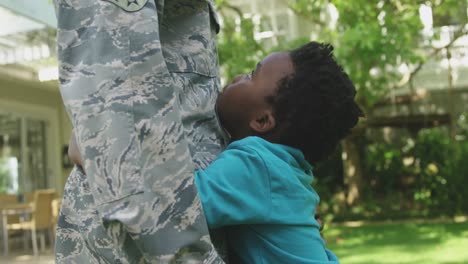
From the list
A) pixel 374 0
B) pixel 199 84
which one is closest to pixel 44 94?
pixel 374 0

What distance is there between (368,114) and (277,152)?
1373 cm

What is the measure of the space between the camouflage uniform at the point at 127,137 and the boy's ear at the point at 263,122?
271 mm

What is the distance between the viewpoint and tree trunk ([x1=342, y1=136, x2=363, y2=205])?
1438cm

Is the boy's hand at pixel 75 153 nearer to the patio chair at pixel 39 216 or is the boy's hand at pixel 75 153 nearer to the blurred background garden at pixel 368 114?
the blurred background garden at pixel 368 114

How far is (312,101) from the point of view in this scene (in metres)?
1.09

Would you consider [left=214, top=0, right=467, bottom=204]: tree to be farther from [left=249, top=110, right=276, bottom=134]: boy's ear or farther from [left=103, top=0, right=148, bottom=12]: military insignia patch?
[left=103, top=0, right=148, bottom=12]: military insignia patch

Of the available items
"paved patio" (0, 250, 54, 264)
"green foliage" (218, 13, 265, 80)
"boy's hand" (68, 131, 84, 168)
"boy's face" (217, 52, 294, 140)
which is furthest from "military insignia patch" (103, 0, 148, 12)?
"paved patio" (0, 250, 54, 264)

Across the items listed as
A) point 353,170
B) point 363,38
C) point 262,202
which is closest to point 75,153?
point 262,202

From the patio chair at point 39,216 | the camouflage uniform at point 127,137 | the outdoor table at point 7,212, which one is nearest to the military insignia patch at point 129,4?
the camouflage uniform at point 127,137

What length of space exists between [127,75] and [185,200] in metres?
0.18

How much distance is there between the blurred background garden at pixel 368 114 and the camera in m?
8.99

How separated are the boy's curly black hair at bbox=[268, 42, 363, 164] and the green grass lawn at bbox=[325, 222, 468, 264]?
24.0ft

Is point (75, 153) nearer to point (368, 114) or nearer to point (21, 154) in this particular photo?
point (368, 114)

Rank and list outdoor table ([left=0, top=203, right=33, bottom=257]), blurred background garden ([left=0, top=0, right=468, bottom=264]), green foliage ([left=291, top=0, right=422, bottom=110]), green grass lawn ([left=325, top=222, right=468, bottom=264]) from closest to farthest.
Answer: green grass lawn ([left=325, top=222, right=468, bottom=264]) → green foliage ([left=291, top=0, right=422, bottom=110]) → blurred background garden ([left=0, top=0, right=468, bottom=264]) → outdoor table ([left=0, top=203, right=33, bottom=257])
